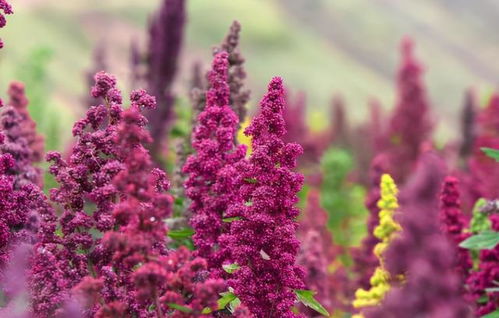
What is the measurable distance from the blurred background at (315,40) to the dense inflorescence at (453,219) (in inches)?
1194

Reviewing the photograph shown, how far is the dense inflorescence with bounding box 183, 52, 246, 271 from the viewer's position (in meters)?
4.89

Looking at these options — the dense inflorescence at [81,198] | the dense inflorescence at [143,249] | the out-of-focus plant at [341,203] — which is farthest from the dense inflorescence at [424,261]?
the out-of-focus plant at [341,203]

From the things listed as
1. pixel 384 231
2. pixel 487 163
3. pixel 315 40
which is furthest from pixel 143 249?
pixel 315 40

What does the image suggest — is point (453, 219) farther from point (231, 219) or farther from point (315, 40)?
point (315, 40)

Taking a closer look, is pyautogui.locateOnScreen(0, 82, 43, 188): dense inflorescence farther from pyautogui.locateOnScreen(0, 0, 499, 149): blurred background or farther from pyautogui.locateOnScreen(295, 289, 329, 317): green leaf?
pyautogui.locateOnScreen(0, 0, 499, 149): blurred background

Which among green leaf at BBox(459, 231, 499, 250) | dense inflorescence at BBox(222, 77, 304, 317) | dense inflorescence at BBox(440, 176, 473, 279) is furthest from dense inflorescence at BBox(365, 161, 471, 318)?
dense inflorescence at BBox(440, 176, 473, 279)

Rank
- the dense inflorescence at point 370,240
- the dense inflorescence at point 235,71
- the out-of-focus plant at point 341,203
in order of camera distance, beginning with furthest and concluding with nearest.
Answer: the out-of-focus plant at point 341,203, the dense inflorescence at point 370,240, the dense inflorescence at point 235,71

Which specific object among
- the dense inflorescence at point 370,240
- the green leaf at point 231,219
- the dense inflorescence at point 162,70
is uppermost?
the dense inflorescence at point 162,70

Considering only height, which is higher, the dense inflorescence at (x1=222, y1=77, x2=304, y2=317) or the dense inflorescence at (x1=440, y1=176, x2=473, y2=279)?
the dense inflorescence at (x1=440, y1=176, x2=473, y2=279)

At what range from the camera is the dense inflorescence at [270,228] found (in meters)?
4.11

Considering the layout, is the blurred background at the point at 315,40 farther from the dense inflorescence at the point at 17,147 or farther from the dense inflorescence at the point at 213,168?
the dense inflorescence at the point at 213,168

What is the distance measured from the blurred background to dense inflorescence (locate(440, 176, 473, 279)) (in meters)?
30.3

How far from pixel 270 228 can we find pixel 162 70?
372 inches

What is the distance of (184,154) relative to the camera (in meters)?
7.18
